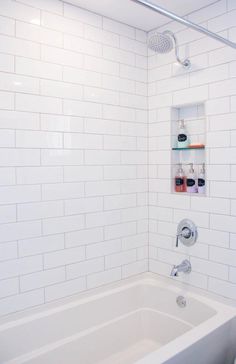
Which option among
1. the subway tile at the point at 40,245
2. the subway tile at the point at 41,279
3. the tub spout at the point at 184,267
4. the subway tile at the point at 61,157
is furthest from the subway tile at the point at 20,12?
the tub spout at the point at 184,267

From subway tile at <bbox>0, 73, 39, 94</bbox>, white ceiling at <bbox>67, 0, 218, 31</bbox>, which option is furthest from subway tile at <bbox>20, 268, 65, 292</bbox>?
white ceiling at <bbox>67, 0, 218, 31</bbox>

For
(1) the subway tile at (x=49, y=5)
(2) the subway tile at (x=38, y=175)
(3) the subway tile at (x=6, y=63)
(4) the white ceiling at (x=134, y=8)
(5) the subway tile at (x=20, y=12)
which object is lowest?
(2) the subway tile at (x=38, y=175)

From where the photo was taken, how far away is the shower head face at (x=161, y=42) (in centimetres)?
174

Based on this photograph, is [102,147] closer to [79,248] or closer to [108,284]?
[79,248]

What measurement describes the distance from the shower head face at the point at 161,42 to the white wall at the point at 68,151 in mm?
503

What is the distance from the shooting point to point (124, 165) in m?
2.36

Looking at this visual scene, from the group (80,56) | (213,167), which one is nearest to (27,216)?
(80,56)

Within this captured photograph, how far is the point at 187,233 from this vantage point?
221 centimetres

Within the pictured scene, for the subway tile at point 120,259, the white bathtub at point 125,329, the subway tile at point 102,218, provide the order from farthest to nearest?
the subway tile at point 120,259 < the subway tile at point 102,218 < the white bathtub at point 125,329

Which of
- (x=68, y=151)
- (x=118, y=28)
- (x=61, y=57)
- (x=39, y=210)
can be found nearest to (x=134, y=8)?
(x=118, y=28)

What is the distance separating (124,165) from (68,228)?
65cm

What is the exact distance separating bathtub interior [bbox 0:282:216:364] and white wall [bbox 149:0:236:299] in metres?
0.23

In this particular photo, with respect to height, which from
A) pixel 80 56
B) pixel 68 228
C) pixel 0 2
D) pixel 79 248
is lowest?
pixel 79 248

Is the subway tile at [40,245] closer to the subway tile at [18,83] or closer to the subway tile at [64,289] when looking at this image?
the subway tile at [64,289]
